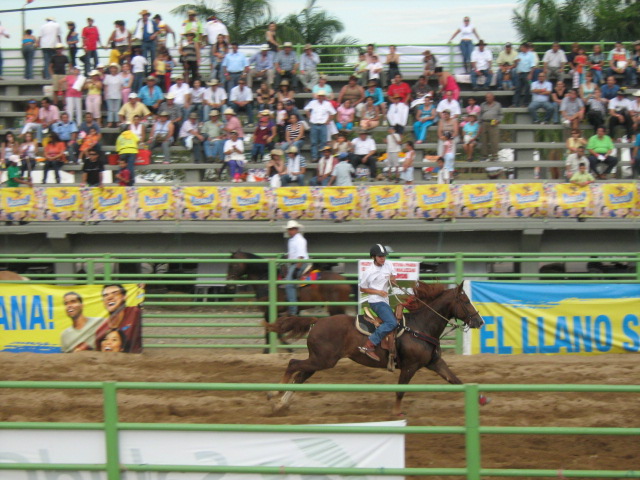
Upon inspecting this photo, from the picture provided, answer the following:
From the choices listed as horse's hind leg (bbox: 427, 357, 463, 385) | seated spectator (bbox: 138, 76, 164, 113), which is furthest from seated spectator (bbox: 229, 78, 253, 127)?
horse's hind leg (bbox: 427, 357, 463, 385)

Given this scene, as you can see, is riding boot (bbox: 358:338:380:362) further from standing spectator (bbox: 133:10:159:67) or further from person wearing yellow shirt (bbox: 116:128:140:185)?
standing spectator (bbox: 133:10:159:67)

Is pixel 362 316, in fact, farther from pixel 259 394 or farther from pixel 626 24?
pixel 626 24

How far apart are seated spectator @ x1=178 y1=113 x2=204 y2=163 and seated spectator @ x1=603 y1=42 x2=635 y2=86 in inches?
447

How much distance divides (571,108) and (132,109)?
11317 mm

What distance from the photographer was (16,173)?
63.9 feet

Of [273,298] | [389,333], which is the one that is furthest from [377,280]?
[273,298]

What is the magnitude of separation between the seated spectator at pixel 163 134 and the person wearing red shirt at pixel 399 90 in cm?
571

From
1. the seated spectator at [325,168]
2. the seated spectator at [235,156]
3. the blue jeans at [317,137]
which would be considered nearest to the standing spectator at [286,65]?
the blue jeans at [317,137]

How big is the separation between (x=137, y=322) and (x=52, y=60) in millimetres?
12965

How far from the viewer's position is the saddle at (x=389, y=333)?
32.3 ft

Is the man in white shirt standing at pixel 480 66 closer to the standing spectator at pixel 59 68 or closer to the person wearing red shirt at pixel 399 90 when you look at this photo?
the person wearing red shirt at pixel 399 90

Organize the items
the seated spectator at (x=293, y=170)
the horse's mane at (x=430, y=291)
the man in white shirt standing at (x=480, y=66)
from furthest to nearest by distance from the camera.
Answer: the man in white shirt standing at (x=480, y=66)
the seated spectator at (x=293, y=170)
the horse's mane at (x=430, y=291)

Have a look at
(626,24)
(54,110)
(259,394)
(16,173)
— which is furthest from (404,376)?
(626,24)

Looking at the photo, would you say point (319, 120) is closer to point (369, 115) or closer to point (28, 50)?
point (369, 115)
